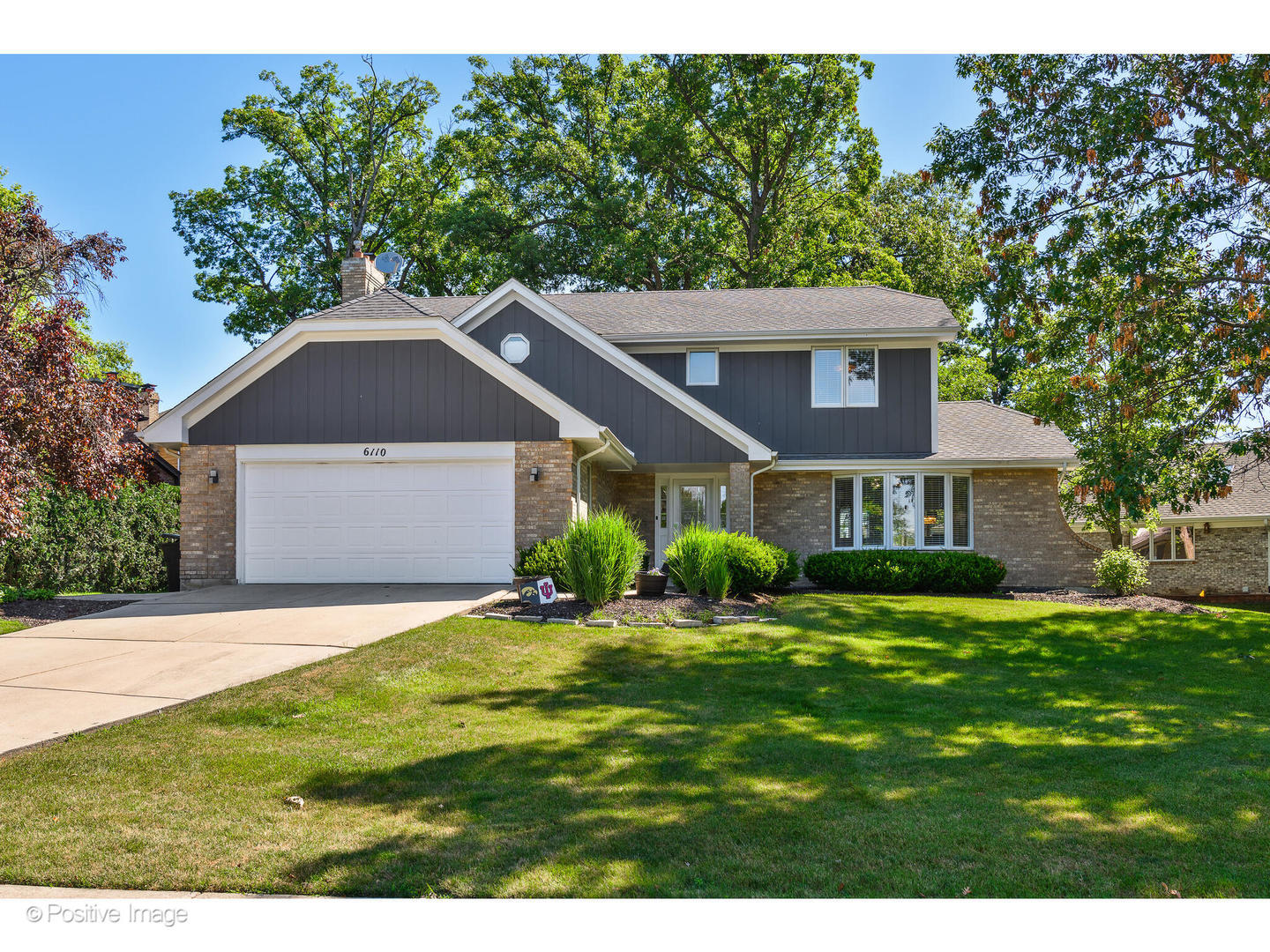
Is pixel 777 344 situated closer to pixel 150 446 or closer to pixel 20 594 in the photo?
pixel 150 446

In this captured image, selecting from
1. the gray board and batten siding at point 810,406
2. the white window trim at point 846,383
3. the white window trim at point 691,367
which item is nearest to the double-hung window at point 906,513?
the gray board and batten siding at point 810,406

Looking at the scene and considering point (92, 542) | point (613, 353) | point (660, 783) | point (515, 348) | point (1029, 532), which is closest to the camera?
point (660, 783)

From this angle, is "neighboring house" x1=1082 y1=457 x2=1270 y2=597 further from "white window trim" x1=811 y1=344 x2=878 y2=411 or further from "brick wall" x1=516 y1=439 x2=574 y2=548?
"brick wall" x1=516 y1=439 x2=574 y2=548

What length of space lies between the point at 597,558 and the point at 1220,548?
19950mm

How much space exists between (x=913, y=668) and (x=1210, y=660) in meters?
4.00

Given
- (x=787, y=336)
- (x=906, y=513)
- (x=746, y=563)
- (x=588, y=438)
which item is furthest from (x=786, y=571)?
(x=787, y=336)

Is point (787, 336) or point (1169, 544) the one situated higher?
point (787, 336)

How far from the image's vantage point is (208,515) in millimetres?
15125

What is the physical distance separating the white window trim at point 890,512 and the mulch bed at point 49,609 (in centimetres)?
1327

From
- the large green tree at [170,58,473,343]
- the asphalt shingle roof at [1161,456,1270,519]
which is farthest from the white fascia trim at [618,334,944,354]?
the large green tree at [170,58,473,343]

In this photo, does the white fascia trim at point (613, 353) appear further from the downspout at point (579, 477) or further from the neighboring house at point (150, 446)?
the neighboring house at point (150, 446)

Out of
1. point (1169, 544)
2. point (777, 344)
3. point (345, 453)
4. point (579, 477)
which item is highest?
point (777, 344)

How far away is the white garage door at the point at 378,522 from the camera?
48.7 feet

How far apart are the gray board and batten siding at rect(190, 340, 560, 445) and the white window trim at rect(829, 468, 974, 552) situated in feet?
24.8
